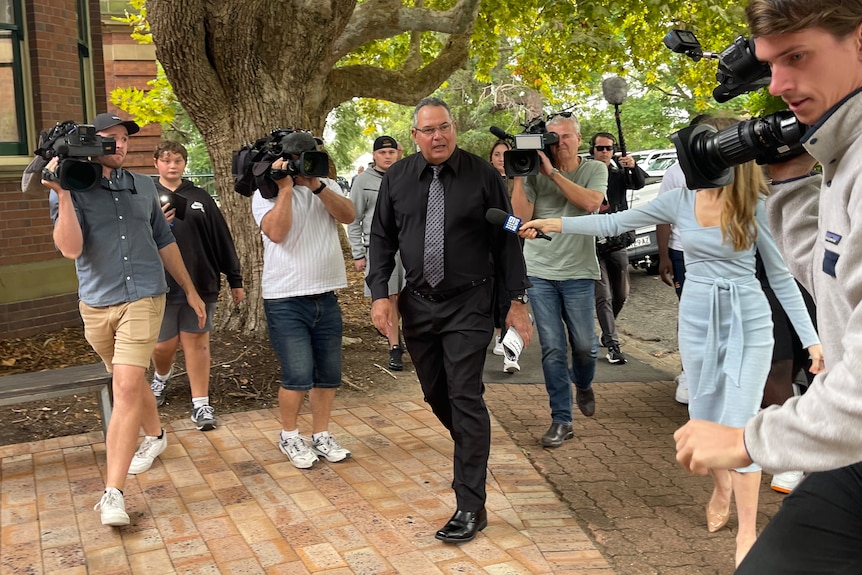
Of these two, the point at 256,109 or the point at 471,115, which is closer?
the point at 256,109

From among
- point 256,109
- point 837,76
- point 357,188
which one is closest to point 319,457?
point 357,188

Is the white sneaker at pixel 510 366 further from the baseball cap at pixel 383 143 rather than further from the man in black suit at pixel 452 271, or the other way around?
the man in black suit at pixel 452 271

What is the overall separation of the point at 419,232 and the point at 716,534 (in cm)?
224

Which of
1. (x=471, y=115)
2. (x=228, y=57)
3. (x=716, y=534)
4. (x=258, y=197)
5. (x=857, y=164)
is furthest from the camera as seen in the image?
(x=471, y=115)

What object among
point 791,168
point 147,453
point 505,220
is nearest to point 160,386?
point 147,453

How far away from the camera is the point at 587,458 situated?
5887 millimetres

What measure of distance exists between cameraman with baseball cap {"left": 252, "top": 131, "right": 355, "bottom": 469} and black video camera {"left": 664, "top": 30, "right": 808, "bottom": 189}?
3.28 m

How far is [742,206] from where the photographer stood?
4473mm

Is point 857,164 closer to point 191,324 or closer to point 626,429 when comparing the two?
point 626,429

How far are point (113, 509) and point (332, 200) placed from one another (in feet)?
7.31

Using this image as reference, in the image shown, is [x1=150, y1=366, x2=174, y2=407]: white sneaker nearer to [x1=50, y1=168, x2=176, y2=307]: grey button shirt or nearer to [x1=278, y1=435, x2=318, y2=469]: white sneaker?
[x1=278, y1=435, x2=318, y2=469]: white sneaker

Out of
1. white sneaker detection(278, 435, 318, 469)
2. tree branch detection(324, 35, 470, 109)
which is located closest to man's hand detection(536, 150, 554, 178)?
white sneaker detection(278, 435, 318, 469)

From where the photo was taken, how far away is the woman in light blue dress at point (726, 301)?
437 cm

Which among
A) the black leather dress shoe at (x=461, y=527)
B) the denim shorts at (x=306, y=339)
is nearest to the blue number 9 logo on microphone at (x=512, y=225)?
the black leather dress shoe at (x=461, y=527)
